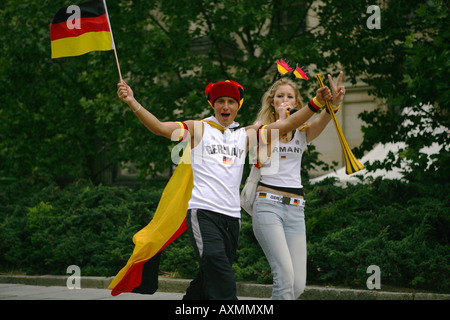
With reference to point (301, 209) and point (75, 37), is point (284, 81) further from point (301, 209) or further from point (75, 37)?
point (75, 37)

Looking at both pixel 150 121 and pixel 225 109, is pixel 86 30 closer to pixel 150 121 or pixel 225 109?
pixel 150 121

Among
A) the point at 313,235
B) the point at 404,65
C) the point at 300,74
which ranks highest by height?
the point at 404,65

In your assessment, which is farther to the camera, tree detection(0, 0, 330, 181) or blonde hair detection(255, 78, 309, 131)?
tree detection(0, 0, 330, 181)

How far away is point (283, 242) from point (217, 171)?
75 centimetres

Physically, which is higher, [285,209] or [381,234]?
[285,209]

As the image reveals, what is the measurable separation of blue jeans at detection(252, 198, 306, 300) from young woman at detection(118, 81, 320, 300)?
0.83 feet

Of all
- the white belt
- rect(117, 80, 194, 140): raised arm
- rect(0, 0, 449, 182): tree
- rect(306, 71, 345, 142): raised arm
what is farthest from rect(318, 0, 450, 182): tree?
rect(117, 80, 194, 140): raised arm

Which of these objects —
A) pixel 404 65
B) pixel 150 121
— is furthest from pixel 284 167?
pixel 404 65

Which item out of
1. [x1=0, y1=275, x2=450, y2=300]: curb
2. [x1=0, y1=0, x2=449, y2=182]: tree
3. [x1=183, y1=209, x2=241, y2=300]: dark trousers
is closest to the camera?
[x1=183, y1=209, x2=241, y2=300]: dark trousers

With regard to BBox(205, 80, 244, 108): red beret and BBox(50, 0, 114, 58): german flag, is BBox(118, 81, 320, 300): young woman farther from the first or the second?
BBox(50, 0, 114, 58): german flag

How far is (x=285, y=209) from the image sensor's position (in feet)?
15.4

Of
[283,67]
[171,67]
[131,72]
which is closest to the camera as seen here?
[283,67]

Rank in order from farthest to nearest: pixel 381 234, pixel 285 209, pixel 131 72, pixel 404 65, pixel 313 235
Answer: pixel 131 72
pixel 404 65
pixel 313 235
pixel 381 234
pixel 285 209

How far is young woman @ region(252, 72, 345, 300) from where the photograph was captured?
454 centimetres
